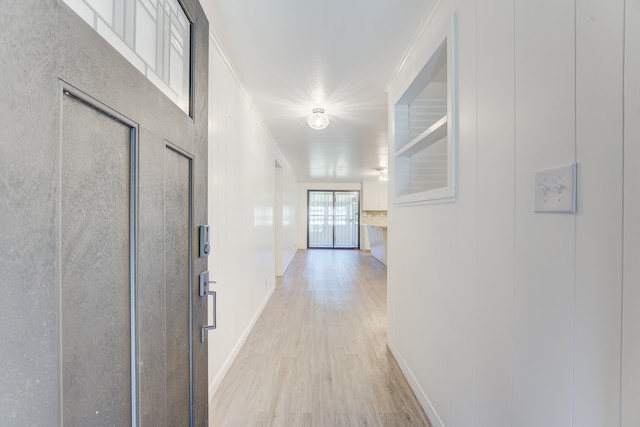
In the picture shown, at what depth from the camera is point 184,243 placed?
3.22 ft

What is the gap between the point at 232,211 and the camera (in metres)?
2.17

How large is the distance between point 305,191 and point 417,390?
789 centimetres

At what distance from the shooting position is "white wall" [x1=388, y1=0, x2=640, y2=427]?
2.08 ft

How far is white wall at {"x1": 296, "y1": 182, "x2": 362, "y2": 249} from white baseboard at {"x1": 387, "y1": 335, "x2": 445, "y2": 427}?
713 cm

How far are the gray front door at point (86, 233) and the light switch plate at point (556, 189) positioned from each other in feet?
3.59

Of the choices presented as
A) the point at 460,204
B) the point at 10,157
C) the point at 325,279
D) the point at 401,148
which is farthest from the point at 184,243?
the point at 325,279

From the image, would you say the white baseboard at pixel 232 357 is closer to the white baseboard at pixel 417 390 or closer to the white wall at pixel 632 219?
the white baseboard at pixel 417 390

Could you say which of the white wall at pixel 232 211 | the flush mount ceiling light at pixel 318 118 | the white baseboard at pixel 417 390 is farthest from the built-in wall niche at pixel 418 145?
the white wall at pixel 232 211

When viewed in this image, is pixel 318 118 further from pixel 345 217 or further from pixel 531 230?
pixel 345 217

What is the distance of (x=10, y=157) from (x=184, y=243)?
0.62 meters

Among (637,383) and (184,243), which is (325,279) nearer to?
(184,243)

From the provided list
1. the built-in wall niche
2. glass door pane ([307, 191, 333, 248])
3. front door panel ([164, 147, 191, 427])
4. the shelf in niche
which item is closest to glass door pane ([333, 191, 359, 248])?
glass door pane ([307, 191, 333, 248])

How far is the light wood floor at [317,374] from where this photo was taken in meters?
1.63

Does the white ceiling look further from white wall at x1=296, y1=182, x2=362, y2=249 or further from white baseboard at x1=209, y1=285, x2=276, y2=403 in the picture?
white wall at x1=296, y1=182, x2=362, y2=249
